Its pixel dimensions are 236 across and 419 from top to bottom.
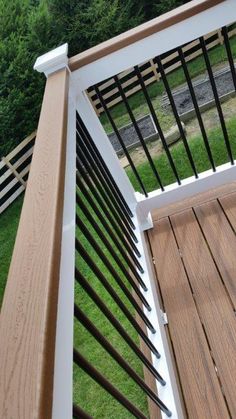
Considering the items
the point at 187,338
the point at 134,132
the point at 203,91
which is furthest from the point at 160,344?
the point at 203,91

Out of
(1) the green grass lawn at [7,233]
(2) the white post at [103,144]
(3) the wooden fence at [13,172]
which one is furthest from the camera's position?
(3) the wooden fence at [13,172]

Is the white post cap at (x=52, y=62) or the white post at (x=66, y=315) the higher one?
the white post cap at (x=52, y=62)

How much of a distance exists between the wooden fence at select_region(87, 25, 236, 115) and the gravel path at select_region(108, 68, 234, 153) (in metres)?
1.13

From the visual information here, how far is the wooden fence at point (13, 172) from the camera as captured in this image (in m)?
6.05

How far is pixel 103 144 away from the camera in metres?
1.78

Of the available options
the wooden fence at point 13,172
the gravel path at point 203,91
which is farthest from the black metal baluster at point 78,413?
the wooden fence at point 13,172

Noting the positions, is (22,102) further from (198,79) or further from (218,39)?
(218,39)

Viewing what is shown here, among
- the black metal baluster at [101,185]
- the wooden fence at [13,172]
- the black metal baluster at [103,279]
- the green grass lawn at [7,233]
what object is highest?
the wooden fence at [13,172]

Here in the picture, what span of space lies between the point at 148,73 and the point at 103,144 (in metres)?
6.16

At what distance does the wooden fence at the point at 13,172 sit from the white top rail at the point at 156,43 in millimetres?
4700

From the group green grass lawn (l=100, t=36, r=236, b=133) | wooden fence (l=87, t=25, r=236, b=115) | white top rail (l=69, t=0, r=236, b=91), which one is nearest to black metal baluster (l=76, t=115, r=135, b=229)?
white top rail (l=69, t=0, r=236, b=91)

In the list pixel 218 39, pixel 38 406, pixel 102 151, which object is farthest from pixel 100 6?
pixel 38 406

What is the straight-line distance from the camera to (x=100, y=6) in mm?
7430

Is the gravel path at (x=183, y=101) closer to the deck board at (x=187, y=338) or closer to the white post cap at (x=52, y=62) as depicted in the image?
the deck board at (x=187, y=338)
